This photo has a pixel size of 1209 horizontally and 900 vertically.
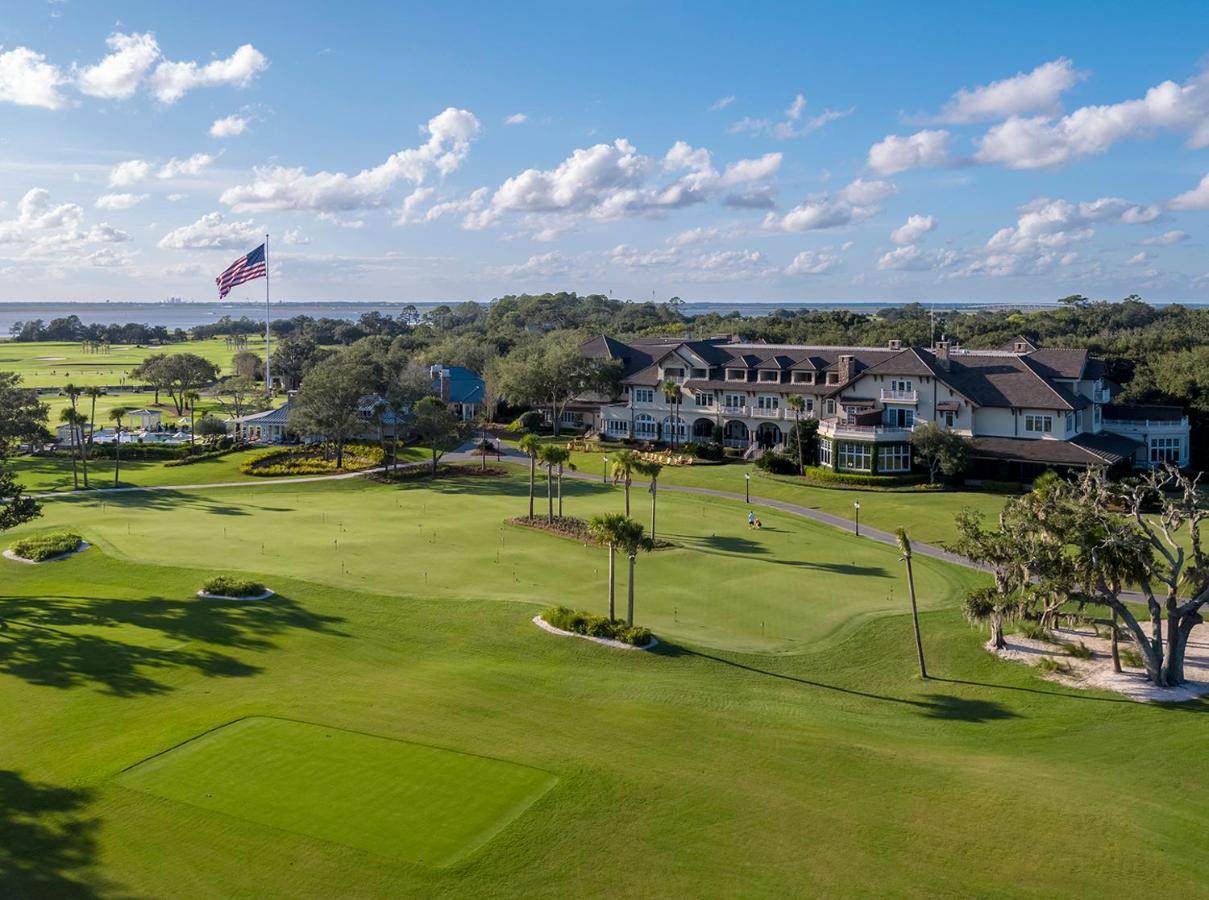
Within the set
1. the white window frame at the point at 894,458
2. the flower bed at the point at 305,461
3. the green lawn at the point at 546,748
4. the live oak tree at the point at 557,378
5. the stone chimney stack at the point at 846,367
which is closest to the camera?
the green lawn at the point at 546,748

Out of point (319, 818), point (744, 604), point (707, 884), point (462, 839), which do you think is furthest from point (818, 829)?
point (744, 604)

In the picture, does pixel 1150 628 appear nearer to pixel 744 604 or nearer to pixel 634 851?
pixel 744 604

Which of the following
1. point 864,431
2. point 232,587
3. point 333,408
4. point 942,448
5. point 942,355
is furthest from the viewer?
point 942,355

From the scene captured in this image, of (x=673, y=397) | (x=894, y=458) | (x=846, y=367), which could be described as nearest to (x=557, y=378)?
(x=673, y=397)

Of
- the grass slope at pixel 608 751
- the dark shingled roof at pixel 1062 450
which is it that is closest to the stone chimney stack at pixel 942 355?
the dark shingled roof at pixel 1062 450

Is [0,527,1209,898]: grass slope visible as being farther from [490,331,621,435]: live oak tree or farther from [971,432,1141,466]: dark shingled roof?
[490,331,621,435]: live oak tree

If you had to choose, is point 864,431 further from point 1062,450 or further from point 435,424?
point 435,424

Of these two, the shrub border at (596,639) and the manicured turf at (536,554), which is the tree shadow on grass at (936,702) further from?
the manicured turf at (536,554)
